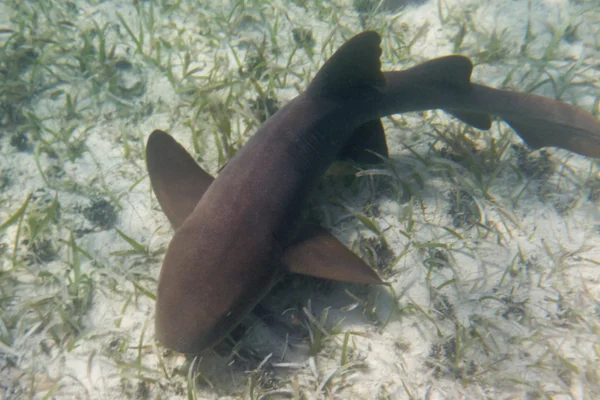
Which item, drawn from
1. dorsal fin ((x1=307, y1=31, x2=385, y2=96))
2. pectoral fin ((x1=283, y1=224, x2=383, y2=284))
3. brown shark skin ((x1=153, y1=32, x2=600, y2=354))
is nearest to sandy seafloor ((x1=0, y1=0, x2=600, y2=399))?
pectoral fin ((x1=283, y1=224, x2=383, y2=284))

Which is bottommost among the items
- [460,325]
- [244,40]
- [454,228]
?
[460,325]

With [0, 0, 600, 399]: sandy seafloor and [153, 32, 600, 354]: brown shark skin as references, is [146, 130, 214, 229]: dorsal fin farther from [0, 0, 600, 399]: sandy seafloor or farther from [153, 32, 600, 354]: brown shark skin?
[0, 0, 600, 399]: sandy seafloor

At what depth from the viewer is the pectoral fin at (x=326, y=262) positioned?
2.82 m

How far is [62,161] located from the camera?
4.08 metres

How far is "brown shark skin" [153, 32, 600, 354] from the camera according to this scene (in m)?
2.49

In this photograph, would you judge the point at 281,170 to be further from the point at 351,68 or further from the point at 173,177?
the point at 351,68

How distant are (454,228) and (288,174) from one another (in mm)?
1969

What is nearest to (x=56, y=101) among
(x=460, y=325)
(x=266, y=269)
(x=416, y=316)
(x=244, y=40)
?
(x=244, y=40)

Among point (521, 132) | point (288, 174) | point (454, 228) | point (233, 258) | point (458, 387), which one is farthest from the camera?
point (521, 132)

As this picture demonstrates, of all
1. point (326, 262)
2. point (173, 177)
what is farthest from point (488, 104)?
point (173, 177)

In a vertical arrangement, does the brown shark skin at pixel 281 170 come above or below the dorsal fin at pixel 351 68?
below

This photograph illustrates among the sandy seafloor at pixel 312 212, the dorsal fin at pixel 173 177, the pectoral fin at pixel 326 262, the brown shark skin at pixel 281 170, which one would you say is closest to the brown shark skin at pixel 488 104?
the brown shark skin at pixel 281 170

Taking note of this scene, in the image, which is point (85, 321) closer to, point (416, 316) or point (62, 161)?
point (62, 161)

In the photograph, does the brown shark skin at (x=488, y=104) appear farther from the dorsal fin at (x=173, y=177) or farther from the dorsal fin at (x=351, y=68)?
the dorsal fin at (x=173, y=177)
